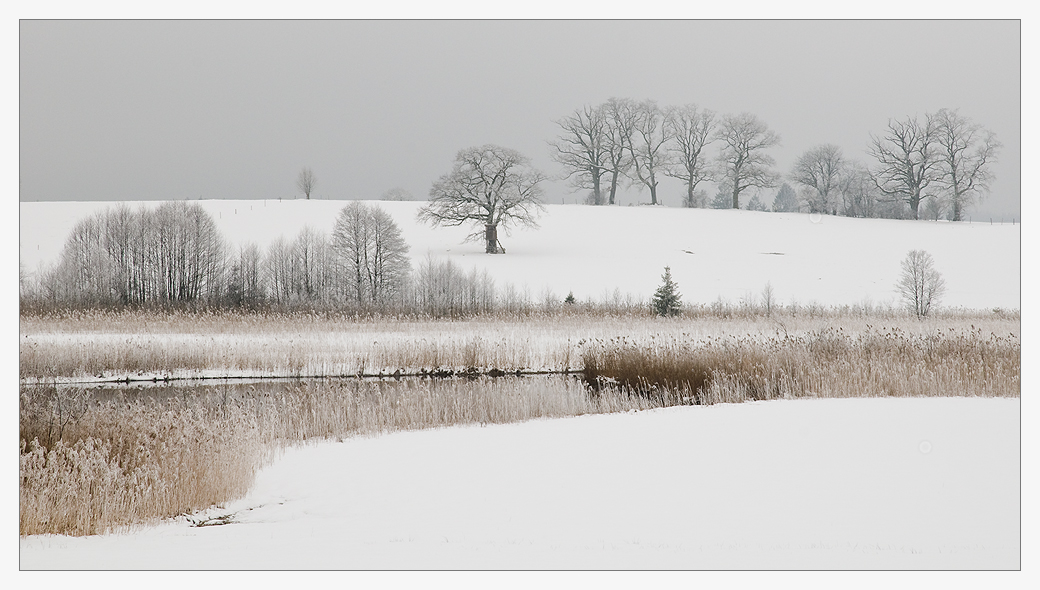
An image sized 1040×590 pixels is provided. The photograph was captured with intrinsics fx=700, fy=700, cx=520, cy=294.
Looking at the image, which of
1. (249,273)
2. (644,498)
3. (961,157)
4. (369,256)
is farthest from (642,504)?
(961,157)

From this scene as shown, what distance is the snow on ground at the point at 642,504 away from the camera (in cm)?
498

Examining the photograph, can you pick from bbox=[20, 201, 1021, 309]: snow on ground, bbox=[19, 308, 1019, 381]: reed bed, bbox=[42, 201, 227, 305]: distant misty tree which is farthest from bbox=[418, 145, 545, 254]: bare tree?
bbox=[19, 308, 1019, 381]: reed bed

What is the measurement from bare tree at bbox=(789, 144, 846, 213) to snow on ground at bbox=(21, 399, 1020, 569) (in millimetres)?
53396

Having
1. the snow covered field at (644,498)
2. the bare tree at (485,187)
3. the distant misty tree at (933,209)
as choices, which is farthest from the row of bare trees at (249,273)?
the distant misty tree at (933,209)

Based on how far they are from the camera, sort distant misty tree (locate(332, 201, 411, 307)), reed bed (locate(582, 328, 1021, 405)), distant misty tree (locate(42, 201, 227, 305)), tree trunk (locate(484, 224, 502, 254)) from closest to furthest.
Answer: reed bed (locate(582, 328, 1021, 405)), distant misty tree (locate(42, 201, 227, 305)), distant misty tree (locate(332, 201, 411, 307)), tree trunk (locate(484, 224, 502, 254))

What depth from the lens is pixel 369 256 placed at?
30922 mm

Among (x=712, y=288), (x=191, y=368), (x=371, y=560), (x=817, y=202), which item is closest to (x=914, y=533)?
(x=371, y=560)

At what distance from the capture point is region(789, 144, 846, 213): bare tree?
187 ft

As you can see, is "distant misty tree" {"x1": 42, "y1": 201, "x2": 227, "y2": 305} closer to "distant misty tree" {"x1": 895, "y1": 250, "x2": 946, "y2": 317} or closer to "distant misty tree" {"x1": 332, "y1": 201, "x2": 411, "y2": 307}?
"distant misty tree" {"x1": 332, "y1": 201, "x2": 411, "y2": 307}

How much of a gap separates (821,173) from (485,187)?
34627 millimetres

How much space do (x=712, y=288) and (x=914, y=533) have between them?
28.2m

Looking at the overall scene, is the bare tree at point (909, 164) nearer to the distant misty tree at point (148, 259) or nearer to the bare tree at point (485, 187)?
the bare tree at point (485, 187)

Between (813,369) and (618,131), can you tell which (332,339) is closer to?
(813,369)

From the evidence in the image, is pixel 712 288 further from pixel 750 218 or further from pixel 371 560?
pixel 371 560
